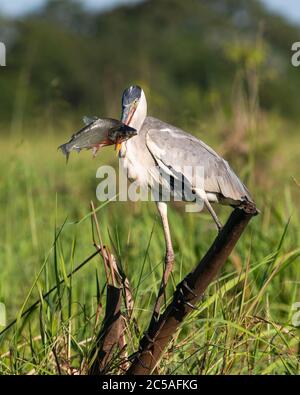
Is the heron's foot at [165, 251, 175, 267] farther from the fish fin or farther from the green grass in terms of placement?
the fish fin

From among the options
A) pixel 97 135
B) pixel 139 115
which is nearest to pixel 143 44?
pixel 139 115

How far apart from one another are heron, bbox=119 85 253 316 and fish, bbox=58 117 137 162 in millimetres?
365

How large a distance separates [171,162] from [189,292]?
0.58 m

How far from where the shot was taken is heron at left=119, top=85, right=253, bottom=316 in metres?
2.78

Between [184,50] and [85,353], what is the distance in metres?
20.1

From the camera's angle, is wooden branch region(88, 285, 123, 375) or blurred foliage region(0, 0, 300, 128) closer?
wooden branch region(88, 285, 123, 375)

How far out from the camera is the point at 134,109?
9.70ft

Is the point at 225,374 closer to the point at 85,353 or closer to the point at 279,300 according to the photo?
the point at 85,353

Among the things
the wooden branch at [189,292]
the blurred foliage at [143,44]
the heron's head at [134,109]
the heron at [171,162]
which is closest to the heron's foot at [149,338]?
the wooden branch at [189,292]

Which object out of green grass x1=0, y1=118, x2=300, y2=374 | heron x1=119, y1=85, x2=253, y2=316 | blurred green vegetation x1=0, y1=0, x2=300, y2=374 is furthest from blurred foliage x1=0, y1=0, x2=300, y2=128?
heron x1=119, y1=85, x2=253, y2=316

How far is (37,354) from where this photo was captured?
2.63 m

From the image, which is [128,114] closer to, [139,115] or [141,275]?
[139,115]

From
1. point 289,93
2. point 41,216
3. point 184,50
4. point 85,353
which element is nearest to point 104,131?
point 85,353

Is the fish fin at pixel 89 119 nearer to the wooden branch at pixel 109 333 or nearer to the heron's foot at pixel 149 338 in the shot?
the wooden branch at pixel 109 333
